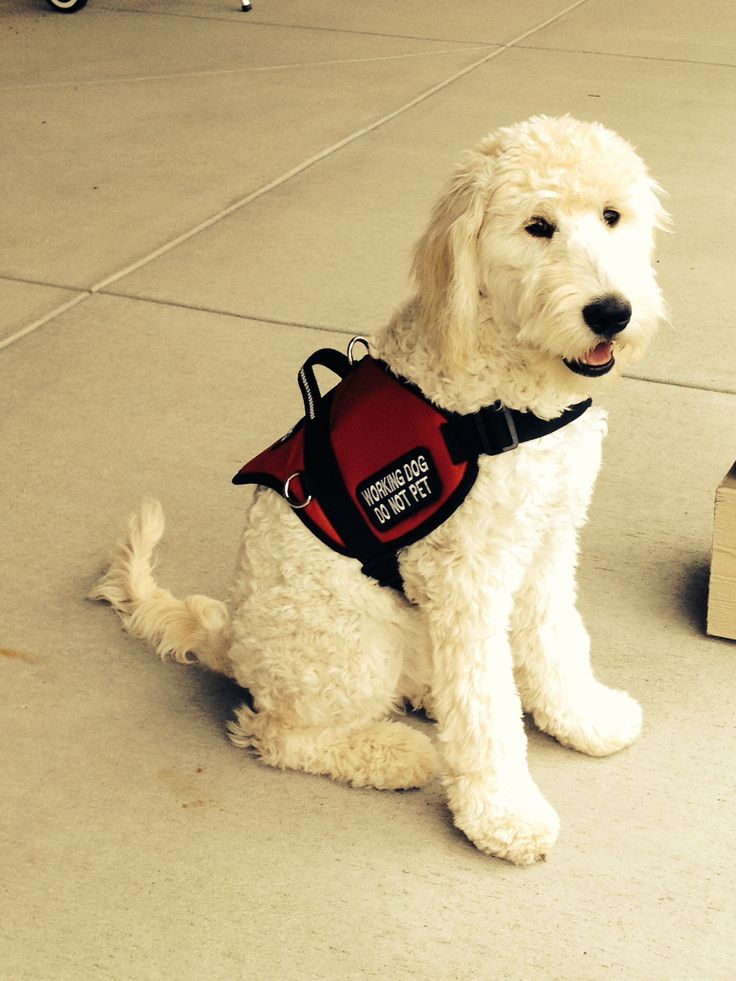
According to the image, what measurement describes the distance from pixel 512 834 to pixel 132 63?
Result: 6.18 metres

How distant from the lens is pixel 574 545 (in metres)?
2.44

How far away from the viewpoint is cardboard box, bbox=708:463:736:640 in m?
2.68

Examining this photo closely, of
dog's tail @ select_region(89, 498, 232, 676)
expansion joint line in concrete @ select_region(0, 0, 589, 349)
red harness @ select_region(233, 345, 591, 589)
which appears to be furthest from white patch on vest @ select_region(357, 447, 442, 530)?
expansion joint line in concrete @ select_region(0, 0, 589, 349)

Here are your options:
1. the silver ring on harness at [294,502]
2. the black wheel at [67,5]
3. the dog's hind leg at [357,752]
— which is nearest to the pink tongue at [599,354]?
the silver ring on harness at [294,502]

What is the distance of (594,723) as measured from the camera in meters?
2.53

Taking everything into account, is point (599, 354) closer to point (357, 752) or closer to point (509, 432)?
point (509, 432)

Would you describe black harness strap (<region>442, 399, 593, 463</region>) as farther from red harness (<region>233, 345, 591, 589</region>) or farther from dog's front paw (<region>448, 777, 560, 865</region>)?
dog's front paw (<region>448, 777, 560, 865</region>)

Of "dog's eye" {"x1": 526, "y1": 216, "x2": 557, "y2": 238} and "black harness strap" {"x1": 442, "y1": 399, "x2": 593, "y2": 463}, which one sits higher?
"dog's eye" {"x1": 526, "y1": 216, "x2": 557, "y2": 238}

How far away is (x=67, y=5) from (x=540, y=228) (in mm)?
7308

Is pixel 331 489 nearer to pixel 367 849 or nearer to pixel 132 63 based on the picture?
pixel 367 849

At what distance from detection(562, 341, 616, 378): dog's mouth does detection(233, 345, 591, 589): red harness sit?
16 centimetres

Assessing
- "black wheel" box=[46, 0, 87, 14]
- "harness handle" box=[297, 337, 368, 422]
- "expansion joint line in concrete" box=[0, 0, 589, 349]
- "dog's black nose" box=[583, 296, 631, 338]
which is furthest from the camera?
"black wheel" box=[46, 0, 87, 14]

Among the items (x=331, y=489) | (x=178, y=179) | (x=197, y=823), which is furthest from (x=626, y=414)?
(x=178, y=179)

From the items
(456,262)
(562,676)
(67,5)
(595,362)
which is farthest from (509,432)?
(67,5)
